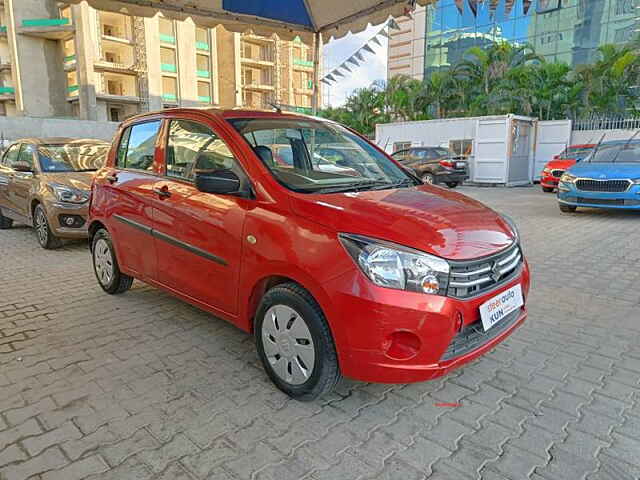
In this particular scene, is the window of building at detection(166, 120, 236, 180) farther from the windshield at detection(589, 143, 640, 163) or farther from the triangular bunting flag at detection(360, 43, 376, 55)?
the windshield at detection(589, 143, 640, 163)

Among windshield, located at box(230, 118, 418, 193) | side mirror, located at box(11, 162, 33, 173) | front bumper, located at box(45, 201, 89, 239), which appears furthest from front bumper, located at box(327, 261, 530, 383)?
side mirror, located at box(11, 162, 33, 173)

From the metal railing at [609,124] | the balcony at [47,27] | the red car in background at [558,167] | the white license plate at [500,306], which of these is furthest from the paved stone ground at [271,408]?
the balcony at [47,27]

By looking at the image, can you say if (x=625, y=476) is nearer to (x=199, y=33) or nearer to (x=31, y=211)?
(x=31, y=211)

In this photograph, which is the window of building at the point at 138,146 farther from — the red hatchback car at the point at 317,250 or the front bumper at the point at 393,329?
the front bumper at the point at 393,329

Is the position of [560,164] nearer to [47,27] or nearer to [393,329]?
[393,329]

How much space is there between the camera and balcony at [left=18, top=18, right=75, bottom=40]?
36438 mm

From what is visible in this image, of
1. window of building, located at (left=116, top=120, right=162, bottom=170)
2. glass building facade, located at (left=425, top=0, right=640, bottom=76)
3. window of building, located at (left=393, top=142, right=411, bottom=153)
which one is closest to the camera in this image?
window of building, located at (left=116, top=120, right=162, bottom=170)

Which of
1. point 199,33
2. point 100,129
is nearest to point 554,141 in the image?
point 100,129

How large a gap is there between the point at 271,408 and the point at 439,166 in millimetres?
13996

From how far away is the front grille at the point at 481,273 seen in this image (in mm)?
2348

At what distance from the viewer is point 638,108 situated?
65.9 ft

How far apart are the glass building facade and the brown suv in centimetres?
2599

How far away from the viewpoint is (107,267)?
4.44m

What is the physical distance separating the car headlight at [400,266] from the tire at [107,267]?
9.40 ft
